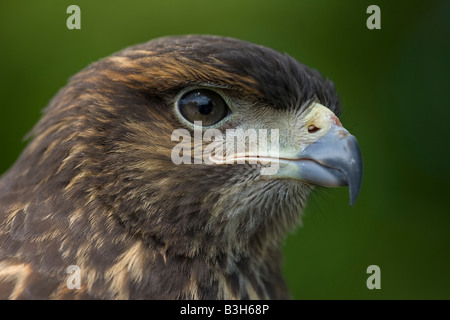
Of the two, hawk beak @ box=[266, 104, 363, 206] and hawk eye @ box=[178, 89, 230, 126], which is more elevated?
hawk eye @ box=[178, 89, 230, 126]

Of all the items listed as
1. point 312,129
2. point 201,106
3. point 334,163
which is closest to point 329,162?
point 334,163

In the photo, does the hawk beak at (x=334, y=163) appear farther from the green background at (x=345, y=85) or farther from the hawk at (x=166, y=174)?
the green background at (x=345, y=85)

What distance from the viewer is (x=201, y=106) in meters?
2.57

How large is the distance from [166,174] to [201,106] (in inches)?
12.5

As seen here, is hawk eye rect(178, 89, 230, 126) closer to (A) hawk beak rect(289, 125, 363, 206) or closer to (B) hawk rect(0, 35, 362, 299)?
(B) hawk rect(0, 35, 362, 299)

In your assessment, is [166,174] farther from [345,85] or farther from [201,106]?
[345,85]

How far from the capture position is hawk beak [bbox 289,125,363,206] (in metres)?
2.45

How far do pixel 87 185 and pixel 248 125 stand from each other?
2.37 feet

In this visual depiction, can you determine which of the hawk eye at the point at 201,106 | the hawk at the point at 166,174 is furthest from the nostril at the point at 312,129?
the hawk eye at the point at 201,106

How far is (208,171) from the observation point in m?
2.54

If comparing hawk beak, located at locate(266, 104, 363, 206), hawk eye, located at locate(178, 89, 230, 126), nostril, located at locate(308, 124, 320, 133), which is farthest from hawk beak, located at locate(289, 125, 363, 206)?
hawk eye, located at locate(178, 89, 230, 126)

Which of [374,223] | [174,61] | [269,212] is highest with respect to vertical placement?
[174,61]

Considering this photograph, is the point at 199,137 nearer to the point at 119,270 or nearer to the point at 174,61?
the point at 174,61
